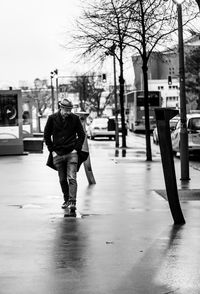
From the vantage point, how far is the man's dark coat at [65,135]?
10875mm

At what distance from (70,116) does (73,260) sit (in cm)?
404

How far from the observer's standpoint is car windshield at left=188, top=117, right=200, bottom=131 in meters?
27.4

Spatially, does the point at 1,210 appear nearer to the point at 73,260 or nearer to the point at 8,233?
the point at 8,233

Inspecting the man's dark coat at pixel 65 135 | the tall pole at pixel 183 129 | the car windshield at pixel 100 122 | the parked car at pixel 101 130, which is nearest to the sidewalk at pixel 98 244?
the man's dark coat at pixel 65 135

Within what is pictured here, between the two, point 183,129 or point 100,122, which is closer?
point 183,129

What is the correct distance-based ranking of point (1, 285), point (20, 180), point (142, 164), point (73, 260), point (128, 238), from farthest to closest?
point (142, 164)
point (20, 180)
point (128, 238)
point (73, 260)
point (1, 285)

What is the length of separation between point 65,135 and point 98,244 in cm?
300

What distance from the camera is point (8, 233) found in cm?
902

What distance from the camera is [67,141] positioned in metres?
10.9

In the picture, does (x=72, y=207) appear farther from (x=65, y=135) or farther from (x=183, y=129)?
(x=183, y=129)

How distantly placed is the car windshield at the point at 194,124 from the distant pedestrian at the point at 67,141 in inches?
661

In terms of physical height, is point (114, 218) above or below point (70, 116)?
below

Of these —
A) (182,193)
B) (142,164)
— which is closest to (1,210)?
(182,193)

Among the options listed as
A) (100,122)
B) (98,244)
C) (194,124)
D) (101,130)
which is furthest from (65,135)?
(100,122)
